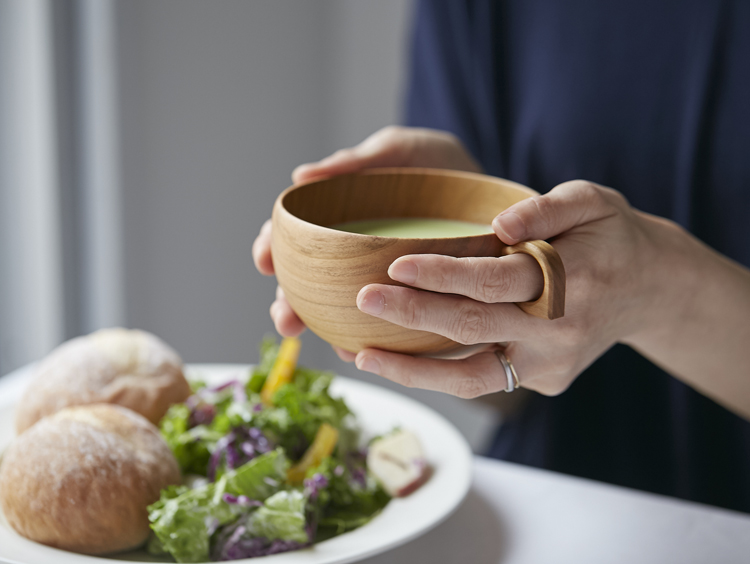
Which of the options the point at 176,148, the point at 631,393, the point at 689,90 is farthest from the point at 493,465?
the point at 176,148

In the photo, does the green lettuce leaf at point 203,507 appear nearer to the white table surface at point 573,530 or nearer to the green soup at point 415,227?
the white table surface at point 573,530

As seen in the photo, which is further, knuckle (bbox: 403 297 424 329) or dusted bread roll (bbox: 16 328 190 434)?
dusted bread roll (bbox: 16 328 190 434)

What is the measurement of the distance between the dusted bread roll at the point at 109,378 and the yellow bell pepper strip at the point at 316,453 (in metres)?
0.21

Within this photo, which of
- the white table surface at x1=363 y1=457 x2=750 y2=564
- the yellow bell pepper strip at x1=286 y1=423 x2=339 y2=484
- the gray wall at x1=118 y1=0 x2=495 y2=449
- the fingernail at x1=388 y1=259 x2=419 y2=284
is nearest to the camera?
the fingernail at x1=388 y1=259 x2=419 y2=284

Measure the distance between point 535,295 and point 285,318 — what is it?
265mm

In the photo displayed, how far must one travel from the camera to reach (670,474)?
1218 mm

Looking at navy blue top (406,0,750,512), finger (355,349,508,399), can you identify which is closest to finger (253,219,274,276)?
finger (355,349,508,399)

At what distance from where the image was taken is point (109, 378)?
34.4 inches

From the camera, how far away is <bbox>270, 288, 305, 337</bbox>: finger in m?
0.66

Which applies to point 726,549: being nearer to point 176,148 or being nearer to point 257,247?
point 257,247

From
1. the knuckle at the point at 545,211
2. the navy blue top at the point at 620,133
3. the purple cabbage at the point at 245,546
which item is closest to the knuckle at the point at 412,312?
the knuckle at the point at 545,211

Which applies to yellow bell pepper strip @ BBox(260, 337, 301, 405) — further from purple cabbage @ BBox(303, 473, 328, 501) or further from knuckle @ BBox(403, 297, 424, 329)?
knuckle @ BBox(403, 297, 424, 329)

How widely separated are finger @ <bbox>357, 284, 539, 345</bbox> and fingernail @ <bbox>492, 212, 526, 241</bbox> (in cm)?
6

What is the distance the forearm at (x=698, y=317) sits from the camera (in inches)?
27.1
